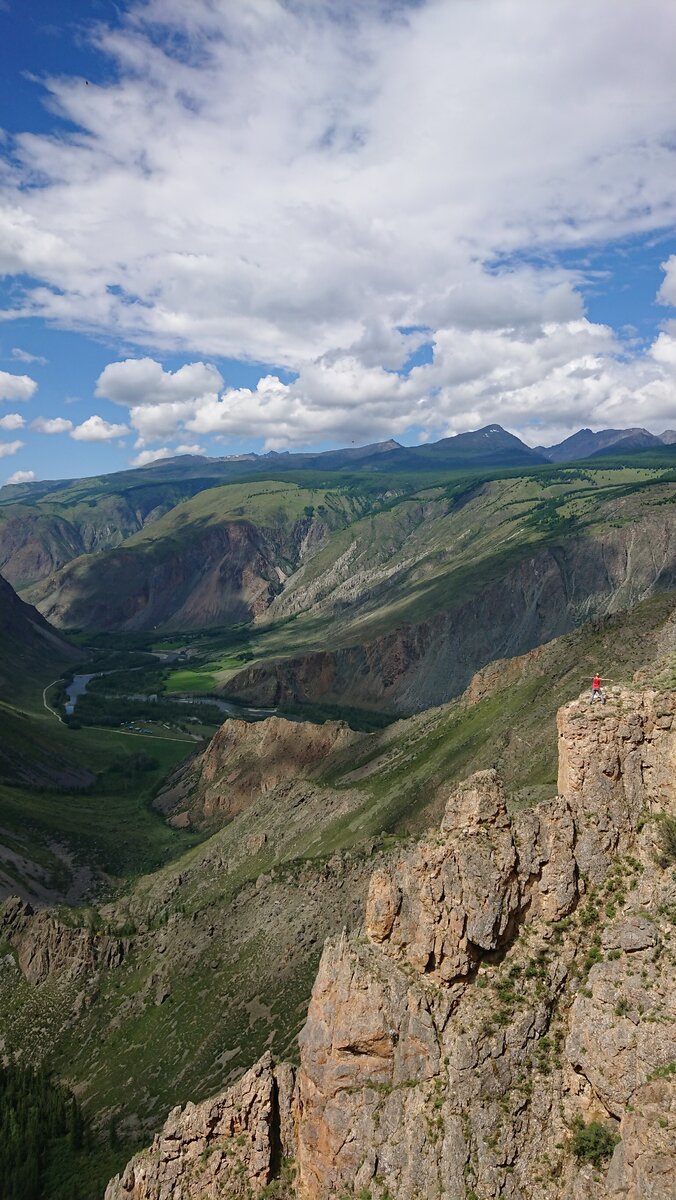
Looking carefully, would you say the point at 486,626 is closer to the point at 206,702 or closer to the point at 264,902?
the point at 206,702

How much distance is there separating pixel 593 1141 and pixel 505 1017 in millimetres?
3298

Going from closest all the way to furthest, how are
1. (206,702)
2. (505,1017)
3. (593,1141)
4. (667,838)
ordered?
(593,1141), (505,1017), (667,838), (206,702)

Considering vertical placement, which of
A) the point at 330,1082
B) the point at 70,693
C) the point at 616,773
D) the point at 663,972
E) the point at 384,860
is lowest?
the point at 70,693

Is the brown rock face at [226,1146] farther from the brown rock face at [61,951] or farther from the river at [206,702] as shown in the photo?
the river at [206,702]

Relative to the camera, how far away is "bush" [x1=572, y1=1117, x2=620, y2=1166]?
17.3m

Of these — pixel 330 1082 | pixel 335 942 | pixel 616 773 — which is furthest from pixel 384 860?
pixel 616 773

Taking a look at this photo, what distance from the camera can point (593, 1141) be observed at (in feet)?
57.9

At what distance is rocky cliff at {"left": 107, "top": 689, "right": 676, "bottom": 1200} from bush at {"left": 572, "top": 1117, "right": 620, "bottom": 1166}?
1.6 inches

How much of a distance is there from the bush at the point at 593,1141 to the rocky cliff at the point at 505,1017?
4 centimetres

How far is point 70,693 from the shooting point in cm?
18538

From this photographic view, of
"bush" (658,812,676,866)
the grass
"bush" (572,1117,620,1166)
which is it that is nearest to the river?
the grass

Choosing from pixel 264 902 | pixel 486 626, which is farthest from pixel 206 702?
pixel 264 902

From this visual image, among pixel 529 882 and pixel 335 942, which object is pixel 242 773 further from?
pixel 529 882

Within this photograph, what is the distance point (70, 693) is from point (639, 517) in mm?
145346
